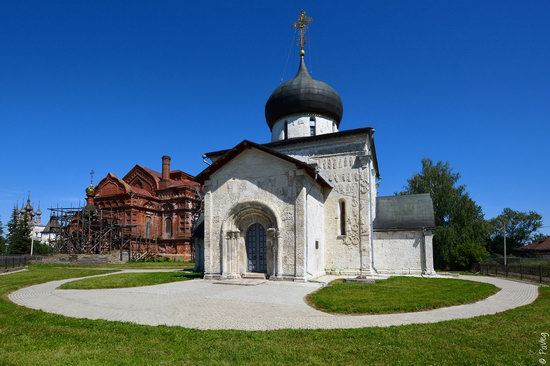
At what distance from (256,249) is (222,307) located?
7.50m

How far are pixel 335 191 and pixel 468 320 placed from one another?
1156 centimetres

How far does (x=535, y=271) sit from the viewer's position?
1838 centimetres

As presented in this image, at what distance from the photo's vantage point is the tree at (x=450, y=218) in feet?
86.9

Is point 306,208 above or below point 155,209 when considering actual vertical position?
below

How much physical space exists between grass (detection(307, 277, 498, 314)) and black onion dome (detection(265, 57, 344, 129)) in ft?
37.6

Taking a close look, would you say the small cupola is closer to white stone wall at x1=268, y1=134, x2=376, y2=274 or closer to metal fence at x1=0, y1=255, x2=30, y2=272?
white stone wall at x1=268, y1=134, x2=376, y2=274

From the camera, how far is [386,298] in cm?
1034

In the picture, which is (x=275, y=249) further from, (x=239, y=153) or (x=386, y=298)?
(x=386, y=298)

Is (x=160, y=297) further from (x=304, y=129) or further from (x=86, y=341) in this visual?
(x=304, y=129)

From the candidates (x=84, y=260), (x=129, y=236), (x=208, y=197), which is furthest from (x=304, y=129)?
(x=129, y=236)

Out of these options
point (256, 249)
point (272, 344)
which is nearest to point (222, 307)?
point (272, 344)

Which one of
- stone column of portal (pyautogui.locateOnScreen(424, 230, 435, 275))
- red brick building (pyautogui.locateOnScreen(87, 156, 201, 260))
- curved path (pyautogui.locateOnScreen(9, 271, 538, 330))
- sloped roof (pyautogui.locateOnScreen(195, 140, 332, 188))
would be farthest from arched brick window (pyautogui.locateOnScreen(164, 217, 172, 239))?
stone column of portal (pyautogui.locateOnScreen(424, 230, 435, 275))

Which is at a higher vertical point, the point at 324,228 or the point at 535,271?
the point at 324,228

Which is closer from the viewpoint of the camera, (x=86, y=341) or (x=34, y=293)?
(x=86, y=341)
